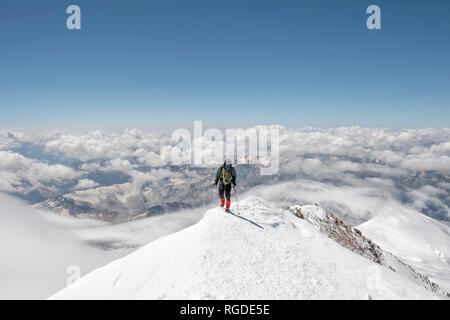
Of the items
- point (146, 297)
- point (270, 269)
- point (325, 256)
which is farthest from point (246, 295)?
point (325, 256)

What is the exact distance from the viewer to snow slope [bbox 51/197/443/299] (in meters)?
7.43

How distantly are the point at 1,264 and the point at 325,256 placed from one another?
288468mm

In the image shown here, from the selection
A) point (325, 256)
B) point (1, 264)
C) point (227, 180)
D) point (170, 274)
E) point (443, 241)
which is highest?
point (227, 180)

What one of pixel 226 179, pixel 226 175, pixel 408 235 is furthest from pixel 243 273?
pixel 408 235

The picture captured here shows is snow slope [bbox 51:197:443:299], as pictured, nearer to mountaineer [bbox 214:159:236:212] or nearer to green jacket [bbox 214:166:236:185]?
mountaineer [bbox 214:159:236:212]

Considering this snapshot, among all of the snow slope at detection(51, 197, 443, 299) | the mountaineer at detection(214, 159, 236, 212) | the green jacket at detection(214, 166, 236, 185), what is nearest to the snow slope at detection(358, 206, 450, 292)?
the snow slope at detection(51, 197, 443, 299)

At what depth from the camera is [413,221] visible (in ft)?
571

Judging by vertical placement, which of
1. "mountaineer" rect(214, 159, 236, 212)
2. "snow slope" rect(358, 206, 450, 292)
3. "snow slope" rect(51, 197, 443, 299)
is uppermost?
"mountaineer" rect(214, 159, 236, 212)

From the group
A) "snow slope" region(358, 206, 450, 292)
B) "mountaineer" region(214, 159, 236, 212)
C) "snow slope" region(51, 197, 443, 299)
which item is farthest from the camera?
"snow slope" region(358, 206, 450, 292)

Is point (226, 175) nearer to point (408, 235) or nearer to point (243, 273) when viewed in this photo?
point (243, 273)

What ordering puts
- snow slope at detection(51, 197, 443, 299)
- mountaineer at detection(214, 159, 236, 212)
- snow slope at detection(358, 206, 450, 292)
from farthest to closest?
snow slope at detection(358, 206, 450, 292) < mountaineer at detection(214, 159, 236, 212) < snow slope at detection(51, 197, 443, 299)

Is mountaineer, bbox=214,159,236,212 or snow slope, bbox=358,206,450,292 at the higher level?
mountaineer, bbox=214,159,236,212

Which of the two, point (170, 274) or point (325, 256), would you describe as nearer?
point (170, 274)

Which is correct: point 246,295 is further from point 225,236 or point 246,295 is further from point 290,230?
point 290,230
